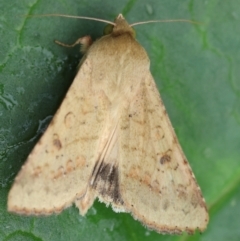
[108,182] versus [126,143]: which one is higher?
[126,143]

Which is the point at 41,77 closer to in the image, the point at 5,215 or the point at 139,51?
the point at 139,51

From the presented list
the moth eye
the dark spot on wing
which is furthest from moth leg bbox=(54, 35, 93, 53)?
the dark spot on wing

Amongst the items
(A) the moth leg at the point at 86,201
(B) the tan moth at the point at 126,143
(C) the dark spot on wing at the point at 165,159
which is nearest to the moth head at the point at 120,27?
(B) the tan moth at the point at 126,143

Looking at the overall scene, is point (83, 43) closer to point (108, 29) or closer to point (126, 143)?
point (108, 29)

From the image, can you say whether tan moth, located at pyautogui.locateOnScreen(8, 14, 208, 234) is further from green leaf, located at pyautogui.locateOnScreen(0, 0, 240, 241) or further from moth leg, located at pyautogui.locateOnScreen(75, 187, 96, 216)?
green leaf, located at pyautogui.locateOnScreen(0, 0, 240, 241)

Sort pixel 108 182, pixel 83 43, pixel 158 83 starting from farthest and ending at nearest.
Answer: pixel 158 83, pixel 83 43, pixel 108 182

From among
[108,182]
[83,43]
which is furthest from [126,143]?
[83,43]

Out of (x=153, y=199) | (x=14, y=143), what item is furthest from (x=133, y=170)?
(x=14, y=143)
